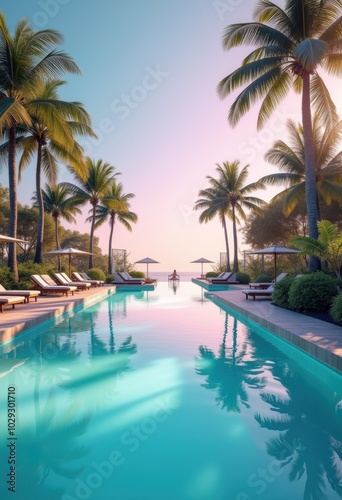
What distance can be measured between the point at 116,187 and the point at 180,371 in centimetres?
2854

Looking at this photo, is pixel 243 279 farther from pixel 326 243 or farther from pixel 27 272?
pixel 326 243

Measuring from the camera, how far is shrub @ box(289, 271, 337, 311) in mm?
10078

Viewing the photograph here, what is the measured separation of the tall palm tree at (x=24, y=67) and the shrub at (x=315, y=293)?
11037mm

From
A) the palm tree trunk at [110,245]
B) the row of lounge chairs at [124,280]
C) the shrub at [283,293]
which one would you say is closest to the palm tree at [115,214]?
the palm tree trunk at [110,245]

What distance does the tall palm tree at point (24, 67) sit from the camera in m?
15.0

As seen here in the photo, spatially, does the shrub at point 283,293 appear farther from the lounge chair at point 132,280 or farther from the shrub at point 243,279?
the lounge chair at point 132,280

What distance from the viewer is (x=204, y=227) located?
33.3 meters

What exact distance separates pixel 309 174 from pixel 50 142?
43.7 ft

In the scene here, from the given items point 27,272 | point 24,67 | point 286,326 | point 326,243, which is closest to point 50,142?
point 24,67

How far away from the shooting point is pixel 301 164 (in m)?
21.7

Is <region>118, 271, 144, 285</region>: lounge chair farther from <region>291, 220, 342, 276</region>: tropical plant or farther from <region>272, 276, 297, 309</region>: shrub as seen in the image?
<region>291, 220, 342, 276</region>: tropical plant

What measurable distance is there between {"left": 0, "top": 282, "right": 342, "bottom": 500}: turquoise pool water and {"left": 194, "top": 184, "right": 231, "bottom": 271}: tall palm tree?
75.1ft

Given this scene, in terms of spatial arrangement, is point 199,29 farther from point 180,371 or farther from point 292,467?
point 292,467

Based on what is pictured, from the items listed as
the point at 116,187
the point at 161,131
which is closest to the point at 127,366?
the point at 161,131
